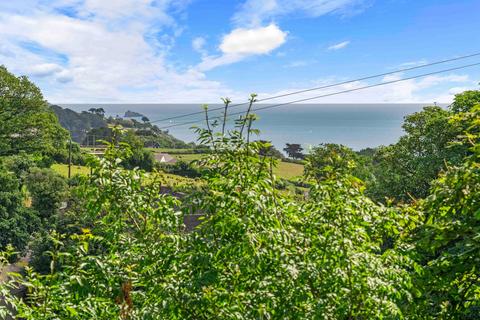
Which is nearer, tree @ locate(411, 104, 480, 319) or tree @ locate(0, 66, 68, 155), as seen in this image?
tree @ locate(411, 104, 480, 319)

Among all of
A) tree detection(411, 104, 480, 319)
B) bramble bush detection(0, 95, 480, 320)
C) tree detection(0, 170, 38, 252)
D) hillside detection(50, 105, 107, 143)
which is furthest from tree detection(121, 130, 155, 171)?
hillside detection(50, 105, 107, 143)

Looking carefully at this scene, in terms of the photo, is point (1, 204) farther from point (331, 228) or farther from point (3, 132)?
point (331, 228)

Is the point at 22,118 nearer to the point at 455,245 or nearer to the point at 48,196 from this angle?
the point at 48,196

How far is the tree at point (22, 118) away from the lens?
31.9 meters

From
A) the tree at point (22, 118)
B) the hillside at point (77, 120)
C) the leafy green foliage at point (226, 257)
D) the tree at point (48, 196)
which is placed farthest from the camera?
the hillside at point (77, 120)

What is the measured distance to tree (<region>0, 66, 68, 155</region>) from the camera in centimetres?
3186

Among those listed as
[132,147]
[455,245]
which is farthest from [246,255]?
[455,245]

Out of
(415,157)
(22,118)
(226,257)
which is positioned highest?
(22,118)

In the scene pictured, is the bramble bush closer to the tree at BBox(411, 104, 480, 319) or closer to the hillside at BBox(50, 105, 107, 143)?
the tree at BBox(411, 104, 480, 319)

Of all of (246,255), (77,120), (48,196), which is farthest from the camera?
(77,120)

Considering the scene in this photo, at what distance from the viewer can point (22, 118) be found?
32.6m

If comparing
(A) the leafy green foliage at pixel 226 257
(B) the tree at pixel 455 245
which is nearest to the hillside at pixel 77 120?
(A) the leafy green foliage at pixel 226 257

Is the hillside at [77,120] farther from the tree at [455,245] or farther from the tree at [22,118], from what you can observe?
the tree at [455,245]

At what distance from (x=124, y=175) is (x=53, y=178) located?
91.3 ft
